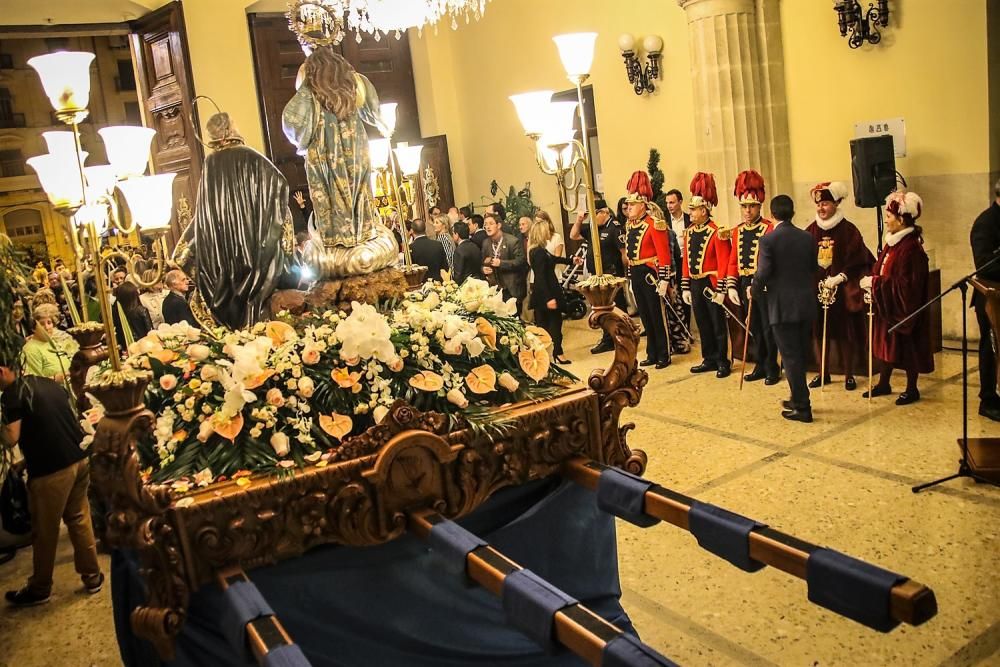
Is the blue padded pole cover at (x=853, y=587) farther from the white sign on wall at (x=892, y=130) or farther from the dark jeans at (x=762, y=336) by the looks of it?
the white sign on wall at (x=892, y=130)

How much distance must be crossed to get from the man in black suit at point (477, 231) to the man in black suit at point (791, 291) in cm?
451

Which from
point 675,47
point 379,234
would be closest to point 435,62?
point 675,47

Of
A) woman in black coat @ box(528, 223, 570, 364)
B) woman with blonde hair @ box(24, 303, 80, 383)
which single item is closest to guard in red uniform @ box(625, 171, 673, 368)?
woman in black coat @ box(528, 223, 570, 364)

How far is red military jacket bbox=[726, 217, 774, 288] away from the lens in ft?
25.5

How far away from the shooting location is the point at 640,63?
11.3 meters

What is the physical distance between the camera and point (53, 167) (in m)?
4.39

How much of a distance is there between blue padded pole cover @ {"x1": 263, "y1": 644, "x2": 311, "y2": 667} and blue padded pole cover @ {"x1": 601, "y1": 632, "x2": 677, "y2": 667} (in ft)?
2.38

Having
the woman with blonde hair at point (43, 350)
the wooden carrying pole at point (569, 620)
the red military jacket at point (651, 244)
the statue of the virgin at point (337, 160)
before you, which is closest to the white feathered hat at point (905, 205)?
the red military jacket at point (651, 244)

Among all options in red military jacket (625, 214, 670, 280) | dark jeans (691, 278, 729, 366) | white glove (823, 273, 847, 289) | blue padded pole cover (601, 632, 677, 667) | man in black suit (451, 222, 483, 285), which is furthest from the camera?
man in black suit (451, 222, 483, 285)

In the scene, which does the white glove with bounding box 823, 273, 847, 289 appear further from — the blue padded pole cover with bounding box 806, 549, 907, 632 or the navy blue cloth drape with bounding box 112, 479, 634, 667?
the blue padded pole cover with bounding box 806, 549, 907, 632

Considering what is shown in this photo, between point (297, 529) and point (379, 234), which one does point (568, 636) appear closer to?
point (297, 529)

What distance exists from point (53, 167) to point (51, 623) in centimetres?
241

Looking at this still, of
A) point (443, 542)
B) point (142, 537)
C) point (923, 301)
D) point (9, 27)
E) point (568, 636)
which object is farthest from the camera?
point (9, 27)

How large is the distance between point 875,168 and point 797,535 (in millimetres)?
4417
